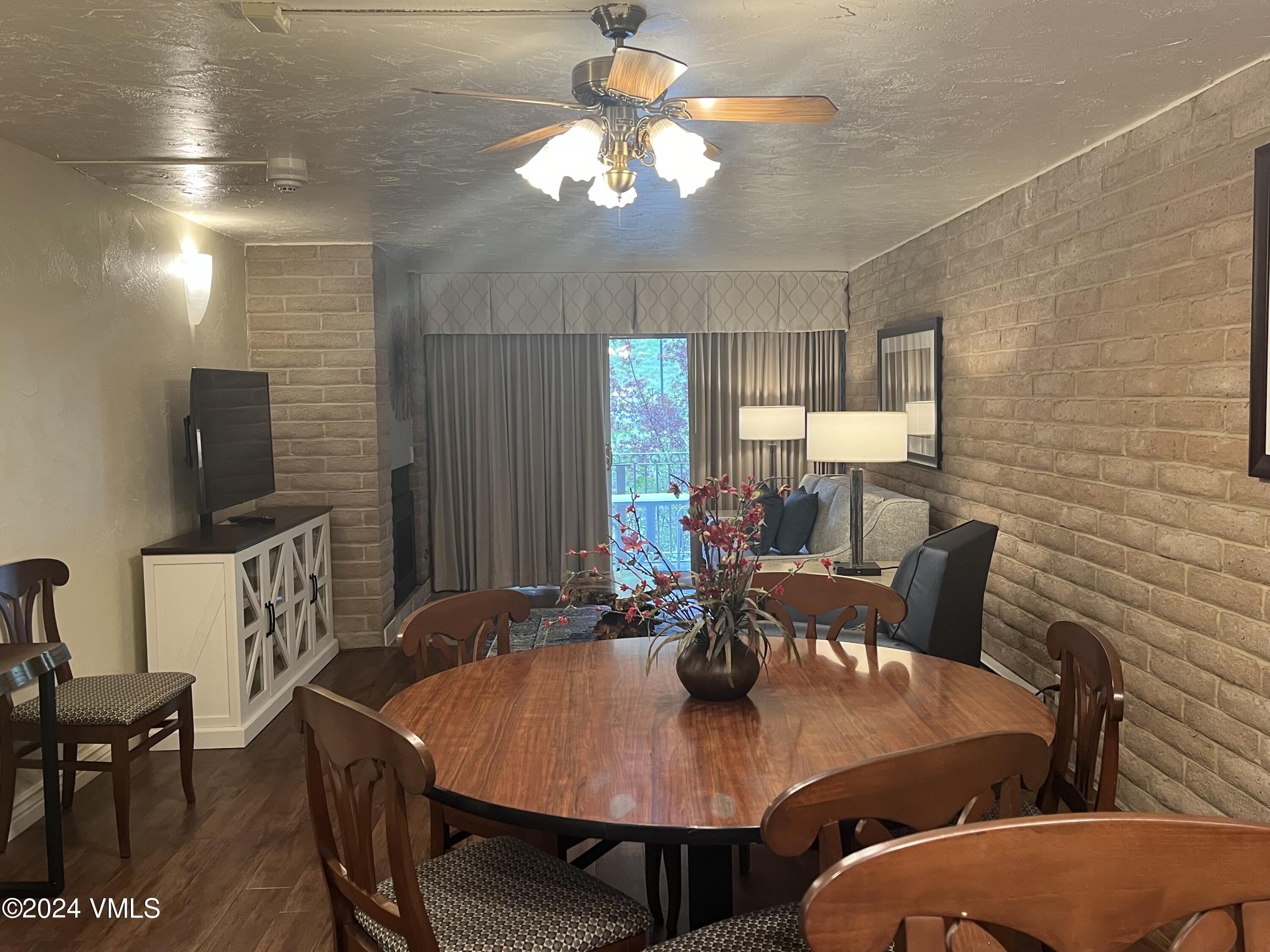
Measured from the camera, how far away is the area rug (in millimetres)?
5195

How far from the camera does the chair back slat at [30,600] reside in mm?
3219

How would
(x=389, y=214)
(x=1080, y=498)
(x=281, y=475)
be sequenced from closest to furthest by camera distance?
(x=1080, y=498) < (x=389, y=214) < (x=281, y=475)

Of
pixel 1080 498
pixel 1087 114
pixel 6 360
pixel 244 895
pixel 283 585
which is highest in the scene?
pixel 1087 114

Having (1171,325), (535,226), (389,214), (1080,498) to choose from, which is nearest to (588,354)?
(535,226)

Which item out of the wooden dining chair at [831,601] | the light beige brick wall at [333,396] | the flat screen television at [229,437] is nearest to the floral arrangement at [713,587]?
the wooden dining chair at [831,601]

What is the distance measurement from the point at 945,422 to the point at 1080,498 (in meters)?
1.56

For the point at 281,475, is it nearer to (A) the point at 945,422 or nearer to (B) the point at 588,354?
(B) the point at 588,354

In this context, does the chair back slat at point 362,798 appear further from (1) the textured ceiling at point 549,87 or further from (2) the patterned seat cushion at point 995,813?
(1) the textured ceiling at point 549,87

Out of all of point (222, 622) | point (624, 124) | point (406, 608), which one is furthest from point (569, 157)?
point (406, 608)

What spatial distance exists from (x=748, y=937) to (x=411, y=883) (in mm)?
582

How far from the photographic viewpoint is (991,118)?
3.18 meters

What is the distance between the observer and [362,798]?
1735 mm

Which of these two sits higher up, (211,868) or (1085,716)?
(1085,716)

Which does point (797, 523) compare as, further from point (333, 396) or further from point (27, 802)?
point (27, 802)
